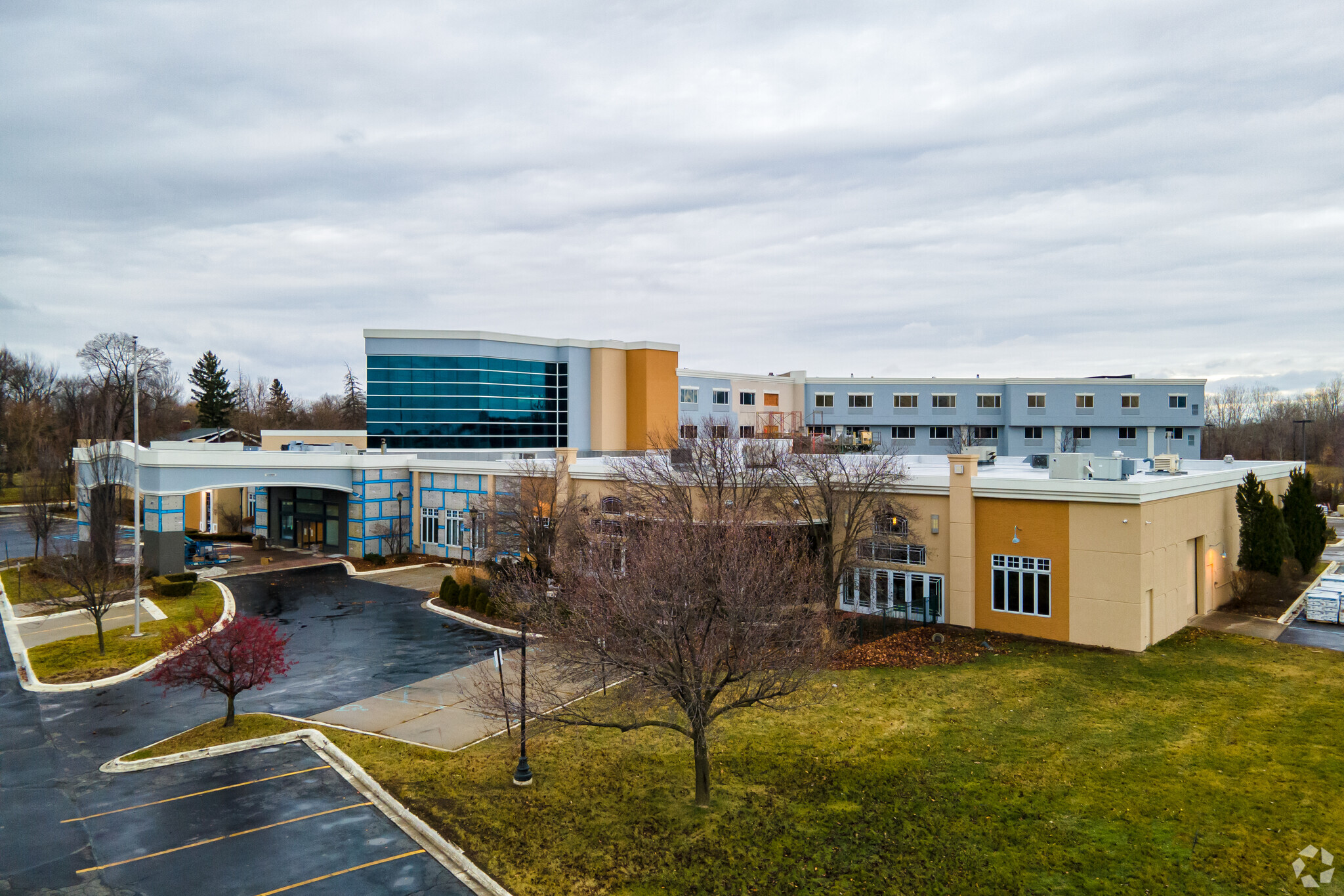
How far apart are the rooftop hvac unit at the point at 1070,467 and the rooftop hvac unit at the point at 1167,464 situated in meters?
7.42

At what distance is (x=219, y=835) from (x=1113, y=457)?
2685 cm

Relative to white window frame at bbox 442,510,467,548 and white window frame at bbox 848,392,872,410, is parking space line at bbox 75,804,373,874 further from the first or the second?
white window frame at bbox 848,392,872,410

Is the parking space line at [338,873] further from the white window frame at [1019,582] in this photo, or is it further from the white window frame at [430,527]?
the white window frame at [430,527]

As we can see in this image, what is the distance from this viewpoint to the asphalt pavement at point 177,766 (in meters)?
12.5

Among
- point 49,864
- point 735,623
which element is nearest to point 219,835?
point 49,864

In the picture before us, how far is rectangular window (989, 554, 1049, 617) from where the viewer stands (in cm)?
2558

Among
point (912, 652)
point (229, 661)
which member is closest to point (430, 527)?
point (229, 661)

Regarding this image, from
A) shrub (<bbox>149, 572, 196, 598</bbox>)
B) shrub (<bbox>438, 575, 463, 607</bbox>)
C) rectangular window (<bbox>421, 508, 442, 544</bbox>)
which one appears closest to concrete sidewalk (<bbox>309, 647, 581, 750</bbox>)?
shrub (<bbox>438, 575, 463, 607</bbox>)

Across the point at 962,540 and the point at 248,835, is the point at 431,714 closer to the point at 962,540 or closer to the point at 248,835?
the point at 248,835

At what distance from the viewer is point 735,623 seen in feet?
43.8

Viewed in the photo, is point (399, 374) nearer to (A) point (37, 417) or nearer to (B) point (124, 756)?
(B) point (124, 756)

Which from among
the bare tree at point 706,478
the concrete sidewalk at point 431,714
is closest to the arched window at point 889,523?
the bare tree at point 706,478

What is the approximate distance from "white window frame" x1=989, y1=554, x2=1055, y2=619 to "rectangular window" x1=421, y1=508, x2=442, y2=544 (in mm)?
29960

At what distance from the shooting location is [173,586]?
34656 mm
